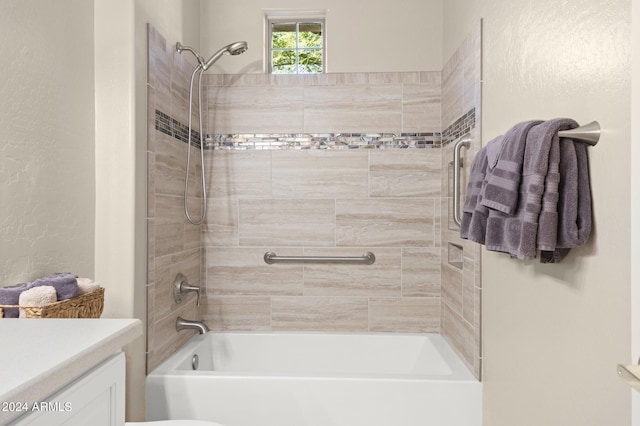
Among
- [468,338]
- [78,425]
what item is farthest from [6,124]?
[468,338]

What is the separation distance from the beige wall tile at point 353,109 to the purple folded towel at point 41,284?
5.29 ft

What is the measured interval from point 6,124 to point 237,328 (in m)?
1.70

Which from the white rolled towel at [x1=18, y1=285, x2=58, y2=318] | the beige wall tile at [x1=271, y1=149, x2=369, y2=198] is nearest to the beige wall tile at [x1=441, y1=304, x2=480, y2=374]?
the beige wall tile at [x1=271, y1=149, x2=369, y2=198]

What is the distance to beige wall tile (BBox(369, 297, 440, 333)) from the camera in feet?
8.32

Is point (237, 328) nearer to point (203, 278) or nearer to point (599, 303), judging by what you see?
point (203, 278)

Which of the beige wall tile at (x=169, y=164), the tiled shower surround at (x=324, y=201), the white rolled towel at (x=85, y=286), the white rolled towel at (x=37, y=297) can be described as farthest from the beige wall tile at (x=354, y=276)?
the white rolled towel at (x=37, y=297)

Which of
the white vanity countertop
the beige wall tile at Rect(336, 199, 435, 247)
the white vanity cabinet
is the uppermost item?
the beige wall tile at Rect(336, 199, 435, 247)

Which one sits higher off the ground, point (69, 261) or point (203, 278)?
point (69, 261)

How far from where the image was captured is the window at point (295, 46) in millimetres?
2660

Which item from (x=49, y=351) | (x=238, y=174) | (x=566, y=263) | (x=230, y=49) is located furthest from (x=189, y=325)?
(x=566, y=263)

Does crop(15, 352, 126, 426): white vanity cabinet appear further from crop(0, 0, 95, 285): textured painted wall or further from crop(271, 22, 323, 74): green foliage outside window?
crop(271, 22, 323, 74): green foliage outside window

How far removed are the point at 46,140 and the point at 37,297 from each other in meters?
0.58

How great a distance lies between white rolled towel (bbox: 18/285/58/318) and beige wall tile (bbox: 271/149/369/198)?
149 cm

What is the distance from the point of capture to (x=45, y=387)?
558 mm
